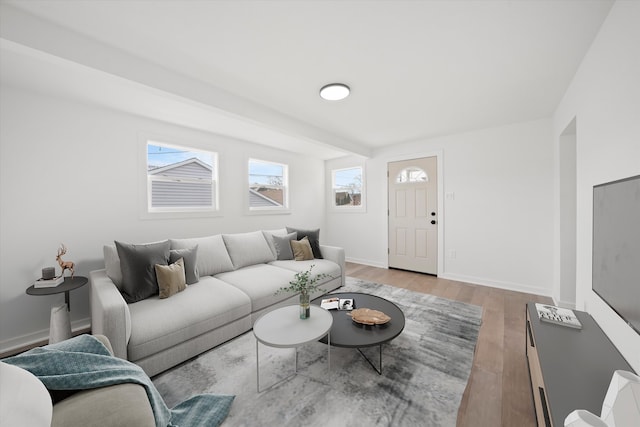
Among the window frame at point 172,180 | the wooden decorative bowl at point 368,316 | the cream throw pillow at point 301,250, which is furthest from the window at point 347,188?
the wooden decorative bowl at point 368,316

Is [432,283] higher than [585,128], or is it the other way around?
[585,128]

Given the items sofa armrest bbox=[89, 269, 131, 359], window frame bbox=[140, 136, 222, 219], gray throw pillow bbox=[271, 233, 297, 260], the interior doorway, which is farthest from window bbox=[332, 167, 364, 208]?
sofa armrest bbox=[89, 269, 131, 359]

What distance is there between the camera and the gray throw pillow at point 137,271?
2.13m

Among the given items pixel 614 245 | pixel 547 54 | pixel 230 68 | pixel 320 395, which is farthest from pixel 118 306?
pixel 547 54

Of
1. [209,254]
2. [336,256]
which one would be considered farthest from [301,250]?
[209,254]

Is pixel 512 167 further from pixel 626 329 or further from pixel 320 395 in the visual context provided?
pixel 320 395

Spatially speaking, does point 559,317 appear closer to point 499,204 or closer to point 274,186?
point 499,204

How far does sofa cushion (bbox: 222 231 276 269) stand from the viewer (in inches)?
127

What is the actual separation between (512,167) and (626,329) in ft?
9.13

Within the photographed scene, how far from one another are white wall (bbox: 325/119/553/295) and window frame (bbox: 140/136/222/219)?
3.30 metres

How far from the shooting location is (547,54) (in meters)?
1.94

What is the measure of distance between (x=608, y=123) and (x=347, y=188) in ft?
13.5

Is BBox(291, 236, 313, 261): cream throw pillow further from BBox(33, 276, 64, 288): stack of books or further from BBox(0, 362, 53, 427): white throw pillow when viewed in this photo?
BBox(0, 362, 53, 427): white throw pillow

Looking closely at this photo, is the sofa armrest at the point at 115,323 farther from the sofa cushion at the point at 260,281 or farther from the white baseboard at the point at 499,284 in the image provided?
the white baseboard at the point at 499,284
